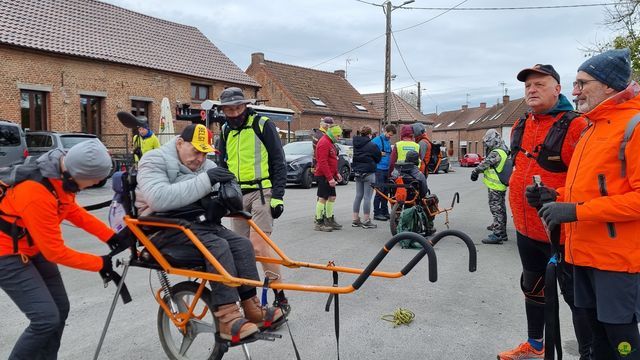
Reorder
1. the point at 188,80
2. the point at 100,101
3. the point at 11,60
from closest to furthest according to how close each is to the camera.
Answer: the point at 11,60 → the point at 100,101 → the point at 188,80

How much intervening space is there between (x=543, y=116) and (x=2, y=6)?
23.6 m

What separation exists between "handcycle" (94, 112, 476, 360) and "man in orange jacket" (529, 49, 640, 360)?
586 mm

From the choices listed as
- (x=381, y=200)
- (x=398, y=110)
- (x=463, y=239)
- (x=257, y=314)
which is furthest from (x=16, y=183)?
(x=398, y=110)

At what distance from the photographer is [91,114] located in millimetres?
22484

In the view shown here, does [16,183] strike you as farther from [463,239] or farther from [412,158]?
[412,158]

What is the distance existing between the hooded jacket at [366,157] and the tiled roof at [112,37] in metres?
16.5

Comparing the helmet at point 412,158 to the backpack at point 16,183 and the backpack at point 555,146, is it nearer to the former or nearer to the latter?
the backpack at point 555,146

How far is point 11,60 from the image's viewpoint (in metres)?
19.3

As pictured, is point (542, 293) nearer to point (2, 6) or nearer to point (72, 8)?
point (2, 6)

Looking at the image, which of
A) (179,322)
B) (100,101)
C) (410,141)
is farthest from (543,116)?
(100,101)

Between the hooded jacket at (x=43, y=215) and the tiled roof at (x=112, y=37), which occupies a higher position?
the tiled roof at (x=112, y=37)

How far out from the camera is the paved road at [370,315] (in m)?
3.80

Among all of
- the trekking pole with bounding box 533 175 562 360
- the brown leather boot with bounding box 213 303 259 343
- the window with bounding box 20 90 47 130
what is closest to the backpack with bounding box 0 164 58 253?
the brown leather boot with bounding box 213 303 259 343

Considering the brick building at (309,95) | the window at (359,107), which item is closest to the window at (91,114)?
the brick building at (309,95)
